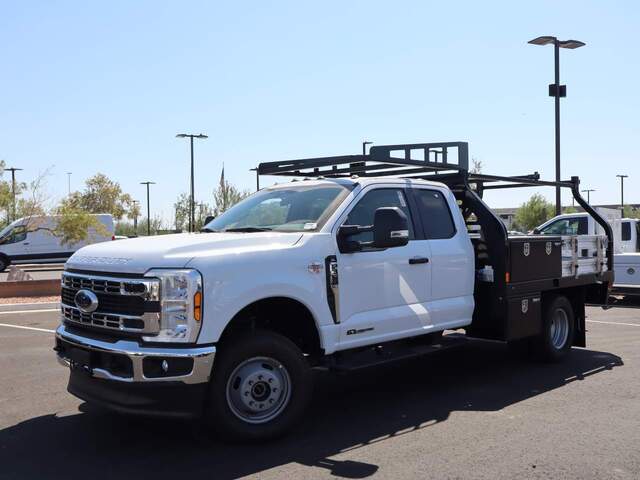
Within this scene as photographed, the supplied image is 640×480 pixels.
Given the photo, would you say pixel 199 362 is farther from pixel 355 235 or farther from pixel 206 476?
pixel 355 235

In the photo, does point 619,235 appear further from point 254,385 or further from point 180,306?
point 180,306

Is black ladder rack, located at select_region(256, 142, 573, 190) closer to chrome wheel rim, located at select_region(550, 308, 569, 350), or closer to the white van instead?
chrome wheel rim, located at select_region(550, 308, 569, 350)

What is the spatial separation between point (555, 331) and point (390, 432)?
376cm

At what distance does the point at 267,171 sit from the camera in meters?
7.29

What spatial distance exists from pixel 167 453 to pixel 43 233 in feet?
84.6

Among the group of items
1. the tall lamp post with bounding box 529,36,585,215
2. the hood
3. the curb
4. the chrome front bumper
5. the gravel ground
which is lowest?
the gravel ground

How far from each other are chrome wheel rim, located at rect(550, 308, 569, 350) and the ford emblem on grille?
18.3 feet

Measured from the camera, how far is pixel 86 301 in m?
5.12

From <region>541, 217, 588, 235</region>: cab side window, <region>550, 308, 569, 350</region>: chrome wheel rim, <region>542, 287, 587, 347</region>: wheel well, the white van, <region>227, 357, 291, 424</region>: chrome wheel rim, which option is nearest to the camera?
<region>227, 357, 291, 424</region>: chrome wheel rim

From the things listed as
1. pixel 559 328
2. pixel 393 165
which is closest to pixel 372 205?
pixel 393 165

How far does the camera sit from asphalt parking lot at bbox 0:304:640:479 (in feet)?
15.2

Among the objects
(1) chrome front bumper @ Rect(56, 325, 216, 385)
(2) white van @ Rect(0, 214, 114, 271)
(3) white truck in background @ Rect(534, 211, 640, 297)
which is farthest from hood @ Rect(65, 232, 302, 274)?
(2) white van @ Rect(0, 214, 114, 271)

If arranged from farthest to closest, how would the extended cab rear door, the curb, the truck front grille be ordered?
the curb
the extended cab rear door
the truck front grille

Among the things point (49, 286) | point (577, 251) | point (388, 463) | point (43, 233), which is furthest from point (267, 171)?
point (43, 233)
